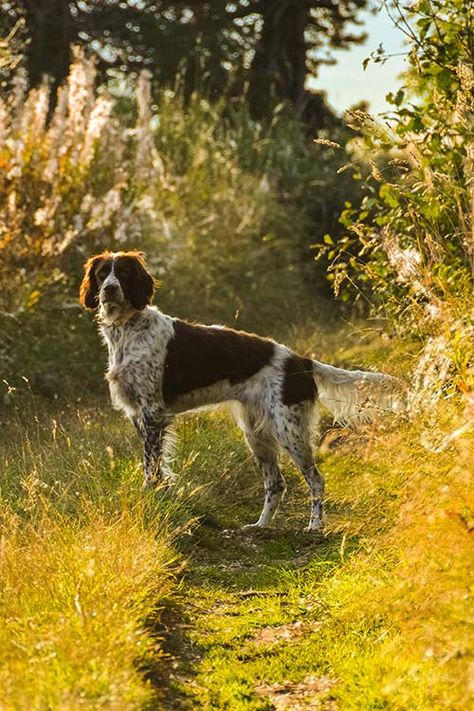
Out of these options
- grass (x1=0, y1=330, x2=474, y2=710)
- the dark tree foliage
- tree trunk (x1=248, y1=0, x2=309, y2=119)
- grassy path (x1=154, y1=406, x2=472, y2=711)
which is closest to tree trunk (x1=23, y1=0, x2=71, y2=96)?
the dark tree foliage

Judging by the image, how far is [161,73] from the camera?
57.2 ft

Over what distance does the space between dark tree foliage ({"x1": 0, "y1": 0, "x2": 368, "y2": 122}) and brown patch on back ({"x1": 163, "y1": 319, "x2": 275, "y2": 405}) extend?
11.4m

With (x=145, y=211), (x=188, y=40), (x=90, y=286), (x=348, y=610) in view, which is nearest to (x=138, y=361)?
(x=90, y=286)

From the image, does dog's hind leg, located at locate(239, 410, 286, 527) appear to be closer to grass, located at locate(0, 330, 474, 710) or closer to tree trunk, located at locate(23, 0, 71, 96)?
grass, located at locate(0, 330, 474, 710)

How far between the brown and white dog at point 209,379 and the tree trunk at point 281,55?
39.6 feet

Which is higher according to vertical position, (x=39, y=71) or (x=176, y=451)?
(x=39, y=71)

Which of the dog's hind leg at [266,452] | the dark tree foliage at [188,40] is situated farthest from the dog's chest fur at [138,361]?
the dark tree foliage at [188,40]

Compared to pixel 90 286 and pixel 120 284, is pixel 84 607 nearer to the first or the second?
pixel 120 284

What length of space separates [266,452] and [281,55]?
43.7 feet

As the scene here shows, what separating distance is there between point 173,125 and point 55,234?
4728 mm

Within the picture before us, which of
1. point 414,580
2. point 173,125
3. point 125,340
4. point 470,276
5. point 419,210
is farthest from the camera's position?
point 173,125

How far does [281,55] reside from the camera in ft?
59.8

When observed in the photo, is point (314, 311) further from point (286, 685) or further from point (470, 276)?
point (286, 685)

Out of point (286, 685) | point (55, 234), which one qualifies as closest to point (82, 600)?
point (286, 685)
